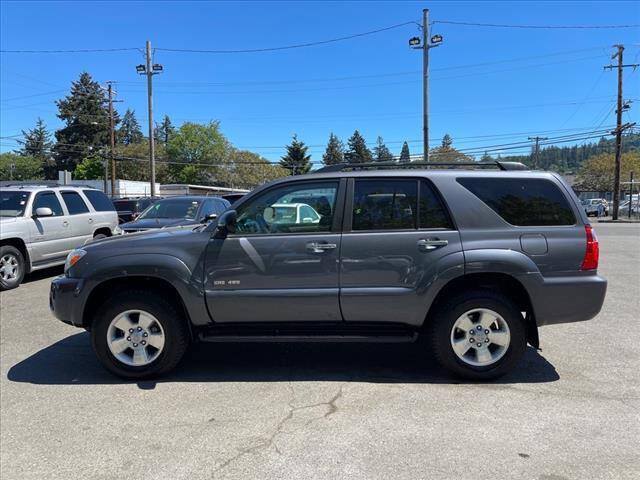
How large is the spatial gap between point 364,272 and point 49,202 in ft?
26.8

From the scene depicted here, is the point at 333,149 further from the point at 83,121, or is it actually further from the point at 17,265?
the point at 17,265

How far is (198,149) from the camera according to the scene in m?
87.4

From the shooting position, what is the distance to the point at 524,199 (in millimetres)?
4457

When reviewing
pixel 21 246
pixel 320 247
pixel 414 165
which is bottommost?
pixel 21 246

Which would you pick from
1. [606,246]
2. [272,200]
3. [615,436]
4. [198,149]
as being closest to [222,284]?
[272,200]

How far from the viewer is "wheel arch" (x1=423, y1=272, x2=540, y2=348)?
4.39m

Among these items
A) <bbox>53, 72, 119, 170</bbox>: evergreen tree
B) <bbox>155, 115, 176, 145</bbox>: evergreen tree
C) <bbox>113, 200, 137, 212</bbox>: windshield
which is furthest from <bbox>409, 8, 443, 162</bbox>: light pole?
<bbox>155, 115, 176, 145</bbox>: evergreen tree

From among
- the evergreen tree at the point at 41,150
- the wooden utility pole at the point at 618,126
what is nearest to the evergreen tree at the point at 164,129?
the evergreen tree at the point at 41,150

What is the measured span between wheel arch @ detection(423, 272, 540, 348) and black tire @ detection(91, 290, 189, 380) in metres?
2.20

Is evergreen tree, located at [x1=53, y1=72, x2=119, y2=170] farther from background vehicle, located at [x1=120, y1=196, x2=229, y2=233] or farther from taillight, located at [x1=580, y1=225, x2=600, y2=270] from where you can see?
taillight, located at [x1=580, y1=225, x2=600, y2=270]

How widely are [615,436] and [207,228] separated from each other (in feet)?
11.5

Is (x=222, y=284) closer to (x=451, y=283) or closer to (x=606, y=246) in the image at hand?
(x=451, y=283)

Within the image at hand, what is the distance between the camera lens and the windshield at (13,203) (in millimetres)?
9414

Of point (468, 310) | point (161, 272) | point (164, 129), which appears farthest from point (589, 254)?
point (164, 129)
